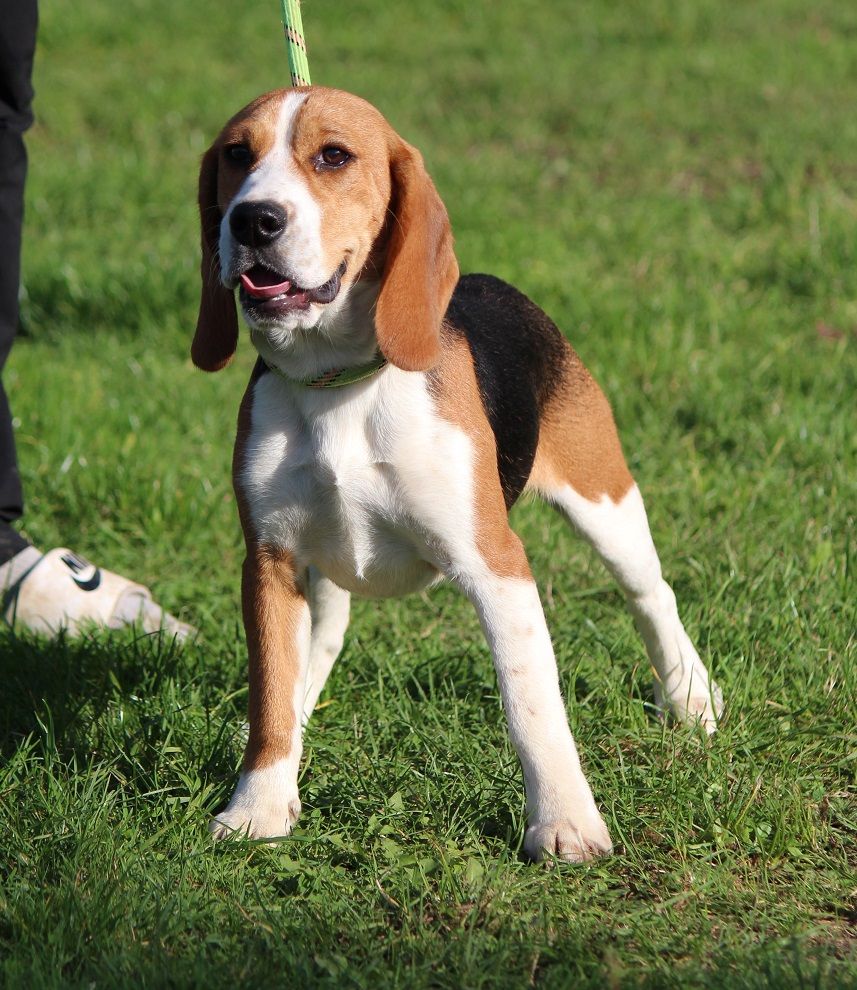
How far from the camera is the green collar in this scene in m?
3.25

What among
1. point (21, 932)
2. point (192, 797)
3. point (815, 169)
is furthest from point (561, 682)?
point (815, 169)

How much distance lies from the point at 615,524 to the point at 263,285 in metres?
1.42

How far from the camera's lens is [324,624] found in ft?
13.2

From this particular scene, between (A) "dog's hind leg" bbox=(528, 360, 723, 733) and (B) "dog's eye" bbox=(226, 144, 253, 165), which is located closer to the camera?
(B) "dog's eye" bbox=(226, 144, 253, 165)

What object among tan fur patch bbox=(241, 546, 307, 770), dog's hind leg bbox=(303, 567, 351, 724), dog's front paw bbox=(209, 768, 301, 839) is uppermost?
tan fur patch bbox=(241, 546, 307, 770)

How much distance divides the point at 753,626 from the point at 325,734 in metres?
1.45

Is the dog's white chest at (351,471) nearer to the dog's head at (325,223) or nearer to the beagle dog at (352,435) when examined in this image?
the beagle dog at (352,435)

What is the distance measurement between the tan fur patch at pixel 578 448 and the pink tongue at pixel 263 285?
111cm

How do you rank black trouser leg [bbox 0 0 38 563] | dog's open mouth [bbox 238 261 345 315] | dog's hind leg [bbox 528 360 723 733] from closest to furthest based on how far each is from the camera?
dog's open mouth [bbox 238 261 345 315] → dog's hind leg [bbox 528 360 723 733] → black trouser leg [bbox 0 0 38 563]

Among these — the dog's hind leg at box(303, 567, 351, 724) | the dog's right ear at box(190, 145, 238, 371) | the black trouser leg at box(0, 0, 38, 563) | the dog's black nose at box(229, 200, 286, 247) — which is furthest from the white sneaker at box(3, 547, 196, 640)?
the dog's black nose at box(229, 200, 286, 247)

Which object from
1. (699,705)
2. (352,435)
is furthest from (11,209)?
(699,705)

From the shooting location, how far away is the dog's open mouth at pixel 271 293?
9.99ft

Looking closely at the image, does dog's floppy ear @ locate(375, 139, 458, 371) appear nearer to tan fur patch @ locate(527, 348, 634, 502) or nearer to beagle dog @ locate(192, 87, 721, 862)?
beagle dog @ locate(192, 87, 721, 862)

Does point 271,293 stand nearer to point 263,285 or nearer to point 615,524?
point 263,285
